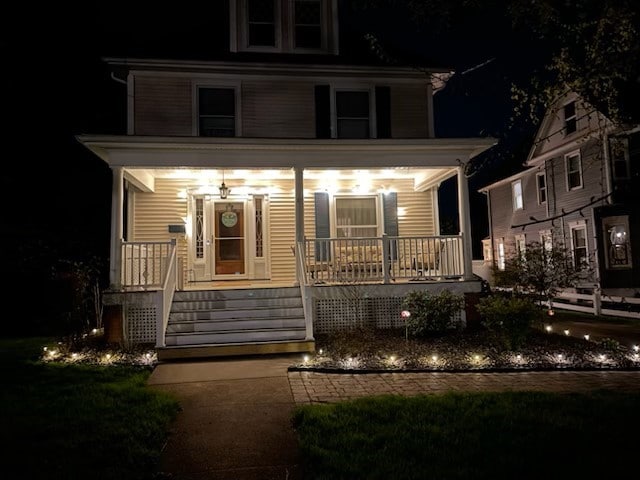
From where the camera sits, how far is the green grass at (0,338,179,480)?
3.63m

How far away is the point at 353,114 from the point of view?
11.8m

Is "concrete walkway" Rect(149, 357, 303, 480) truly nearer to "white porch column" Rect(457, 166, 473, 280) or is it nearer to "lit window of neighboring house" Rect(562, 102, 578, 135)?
"white porch column" Rect(457, 166, 473, 280)

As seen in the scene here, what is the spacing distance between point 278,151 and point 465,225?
14.3 ft

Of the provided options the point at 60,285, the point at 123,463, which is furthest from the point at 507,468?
the point at 60,285

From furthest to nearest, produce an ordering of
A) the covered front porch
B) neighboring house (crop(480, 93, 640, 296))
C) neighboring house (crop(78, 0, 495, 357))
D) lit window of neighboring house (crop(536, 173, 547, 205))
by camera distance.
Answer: lit window of neighboring house (crop(536, 173, 547, 205)) < neighboring house (crop(480, 93, 640, 296)) < neighboring house (crop(78, 0, 495, 357)) < the covered front porch

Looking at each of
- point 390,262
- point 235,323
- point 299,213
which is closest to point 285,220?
point 299,213

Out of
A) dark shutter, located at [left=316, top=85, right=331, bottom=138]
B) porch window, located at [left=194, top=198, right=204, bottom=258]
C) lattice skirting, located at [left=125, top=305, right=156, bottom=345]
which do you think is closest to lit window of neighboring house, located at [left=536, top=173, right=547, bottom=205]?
dark shutter, located at [left=316, top=85, right=331, bottom=138]

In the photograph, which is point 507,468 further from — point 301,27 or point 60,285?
point 60,285

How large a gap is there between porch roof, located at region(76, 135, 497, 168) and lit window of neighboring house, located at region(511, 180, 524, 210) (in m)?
13.1

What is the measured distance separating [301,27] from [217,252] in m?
6.43

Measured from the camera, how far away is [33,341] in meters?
10.1

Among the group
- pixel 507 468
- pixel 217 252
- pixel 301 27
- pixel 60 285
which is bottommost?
pixel 507 468

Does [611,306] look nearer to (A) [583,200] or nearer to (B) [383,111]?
(A) [583,200]

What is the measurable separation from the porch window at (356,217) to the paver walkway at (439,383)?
5.93m
